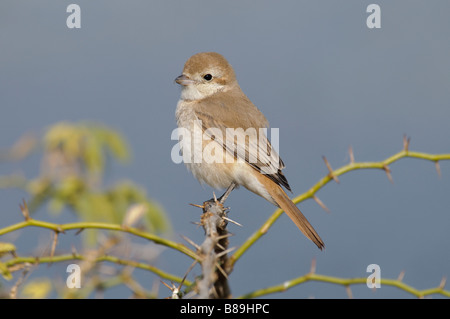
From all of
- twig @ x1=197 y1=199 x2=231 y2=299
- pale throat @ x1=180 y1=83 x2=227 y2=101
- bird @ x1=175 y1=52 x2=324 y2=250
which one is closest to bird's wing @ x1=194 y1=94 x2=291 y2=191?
bird @ x1=175 y1=52 x2=324 y2=250

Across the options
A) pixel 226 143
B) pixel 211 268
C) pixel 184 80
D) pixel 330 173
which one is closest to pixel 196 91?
pixel 184 80

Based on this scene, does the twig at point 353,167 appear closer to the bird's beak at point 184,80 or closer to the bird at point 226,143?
the bird at point 226,143

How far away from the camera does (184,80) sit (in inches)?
153

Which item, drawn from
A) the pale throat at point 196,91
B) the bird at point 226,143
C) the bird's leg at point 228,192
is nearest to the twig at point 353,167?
the bird at point 226,143

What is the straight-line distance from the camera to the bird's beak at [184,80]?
3.87 metres

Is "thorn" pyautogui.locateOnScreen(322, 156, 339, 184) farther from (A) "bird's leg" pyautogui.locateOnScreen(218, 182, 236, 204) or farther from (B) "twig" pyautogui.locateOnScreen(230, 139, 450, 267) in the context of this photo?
(A) "bird's leg" pyautogui.locateOnScreen(218, 182, 236, 204)

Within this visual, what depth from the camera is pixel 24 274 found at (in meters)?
2.19

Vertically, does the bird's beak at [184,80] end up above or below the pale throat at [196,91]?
above

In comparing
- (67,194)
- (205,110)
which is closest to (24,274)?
(67,194)

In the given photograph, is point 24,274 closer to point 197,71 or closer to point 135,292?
point 135,292

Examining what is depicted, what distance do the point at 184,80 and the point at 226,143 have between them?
689 mm

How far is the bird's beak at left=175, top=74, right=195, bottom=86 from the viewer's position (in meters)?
3.87
